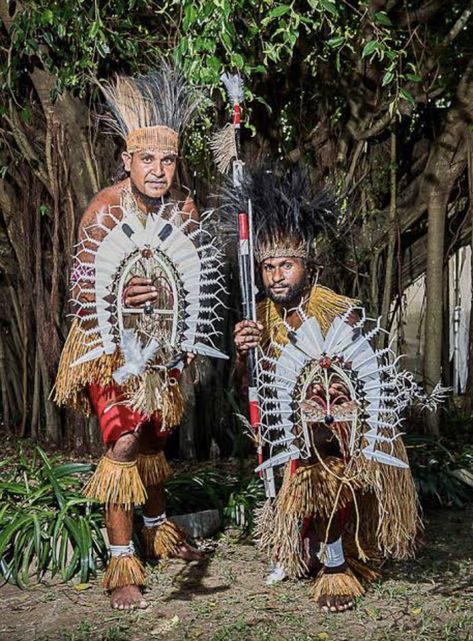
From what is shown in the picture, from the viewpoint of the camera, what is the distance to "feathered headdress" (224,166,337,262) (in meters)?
3.49

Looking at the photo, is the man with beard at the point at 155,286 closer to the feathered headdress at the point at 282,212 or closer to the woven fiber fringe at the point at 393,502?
the feathered headdress at the point at 282,212

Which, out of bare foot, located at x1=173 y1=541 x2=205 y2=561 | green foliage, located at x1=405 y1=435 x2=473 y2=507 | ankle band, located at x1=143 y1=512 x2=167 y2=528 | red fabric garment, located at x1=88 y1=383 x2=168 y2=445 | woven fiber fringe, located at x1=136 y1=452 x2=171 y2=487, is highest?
red fabric garment, located at x1=88 y1=383 x2=168 y2=445

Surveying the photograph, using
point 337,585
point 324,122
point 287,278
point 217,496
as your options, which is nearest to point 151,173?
point 287,278

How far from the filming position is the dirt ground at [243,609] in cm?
332

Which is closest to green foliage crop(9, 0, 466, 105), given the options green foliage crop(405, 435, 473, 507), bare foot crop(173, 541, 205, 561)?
green foliage crop(405, 435, 473, 507)

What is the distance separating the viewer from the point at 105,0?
5176mm

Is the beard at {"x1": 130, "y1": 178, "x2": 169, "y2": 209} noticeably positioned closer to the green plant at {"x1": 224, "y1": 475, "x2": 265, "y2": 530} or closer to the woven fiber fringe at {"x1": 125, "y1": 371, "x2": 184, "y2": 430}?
the woven fiber fringe at {"x1": 125, "y1": 371, "x2": 184, "y2": 430}

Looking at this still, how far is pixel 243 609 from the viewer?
140 inches

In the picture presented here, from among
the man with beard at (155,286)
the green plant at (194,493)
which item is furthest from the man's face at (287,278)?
the green plant at (194,493)

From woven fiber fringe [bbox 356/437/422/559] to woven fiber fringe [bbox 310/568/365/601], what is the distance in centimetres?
16

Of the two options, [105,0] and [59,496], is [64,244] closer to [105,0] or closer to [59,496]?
[105,0]

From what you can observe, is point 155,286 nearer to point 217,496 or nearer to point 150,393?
point 150,393

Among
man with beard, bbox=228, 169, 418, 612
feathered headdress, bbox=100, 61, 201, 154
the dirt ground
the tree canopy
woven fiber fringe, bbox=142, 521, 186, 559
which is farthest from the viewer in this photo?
the tree canopy

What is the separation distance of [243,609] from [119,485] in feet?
2.06
